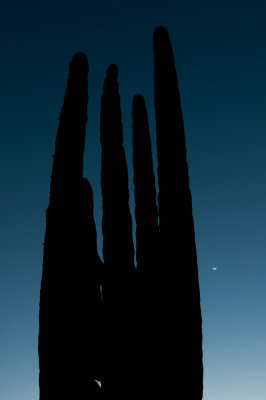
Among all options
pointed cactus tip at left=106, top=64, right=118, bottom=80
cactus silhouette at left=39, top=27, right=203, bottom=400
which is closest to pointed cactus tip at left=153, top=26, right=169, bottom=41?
cactus silhouette at left=39, top=27, right=203, bottom=400

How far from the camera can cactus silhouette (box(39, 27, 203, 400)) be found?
6609mm

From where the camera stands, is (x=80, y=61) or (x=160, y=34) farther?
(x=80, y=61)

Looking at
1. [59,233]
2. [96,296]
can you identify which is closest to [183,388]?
[96,296]

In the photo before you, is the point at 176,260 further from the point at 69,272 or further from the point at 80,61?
the point at 80,61

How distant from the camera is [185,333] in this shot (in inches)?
256

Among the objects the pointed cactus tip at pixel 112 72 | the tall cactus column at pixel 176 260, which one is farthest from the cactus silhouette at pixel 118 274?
the pointed cactus tip at pixel 112 72

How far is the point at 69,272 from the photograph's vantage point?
24.2ft

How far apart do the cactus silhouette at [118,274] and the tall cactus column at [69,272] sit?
2 cm

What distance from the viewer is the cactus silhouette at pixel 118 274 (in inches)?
260

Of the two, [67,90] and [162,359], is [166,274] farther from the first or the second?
[67,90]

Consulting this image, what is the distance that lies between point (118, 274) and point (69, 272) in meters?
0.78

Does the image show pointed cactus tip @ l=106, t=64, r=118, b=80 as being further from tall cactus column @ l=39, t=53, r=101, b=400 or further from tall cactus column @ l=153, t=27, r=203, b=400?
tall cactus column @ l=153, t=27, r=203, b=400

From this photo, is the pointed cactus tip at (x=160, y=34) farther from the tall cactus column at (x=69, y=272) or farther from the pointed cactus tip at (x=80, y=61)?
the tall cactus column at (x=69, y=272)

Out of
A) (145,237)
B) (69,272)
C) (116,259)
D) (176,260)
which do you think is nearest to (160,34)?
(145,237)
